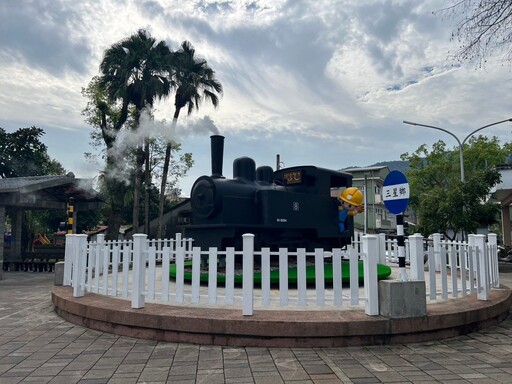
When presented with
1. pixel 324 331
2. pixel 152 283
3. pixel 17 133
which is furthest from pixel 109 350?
pixel 17 133

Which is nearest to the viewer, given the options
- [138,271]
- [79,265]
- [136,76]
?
[138,271]

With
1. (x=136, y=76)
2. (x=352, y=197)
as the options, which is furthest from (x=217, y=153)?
(x=136, y=76)

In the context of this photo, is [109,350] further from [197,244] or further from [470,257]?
[470,257]

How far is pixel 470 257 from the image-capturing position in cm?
565

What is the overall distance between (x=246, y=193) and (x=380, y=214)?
36059 mm

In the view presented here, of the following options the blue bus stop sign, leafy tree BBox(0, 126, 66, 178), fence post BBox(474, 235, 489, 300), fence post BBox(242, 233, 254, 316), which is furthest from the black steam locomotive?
leafy tree BBox(0, 126, 66, 178)

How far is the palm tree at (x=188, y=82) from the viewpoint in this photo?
2042cm

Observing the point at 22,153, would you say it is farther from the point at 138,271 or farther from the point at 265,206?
the point at 138,271

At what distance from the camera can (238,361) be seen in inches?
154

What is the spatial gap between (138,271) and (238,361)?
188 cm

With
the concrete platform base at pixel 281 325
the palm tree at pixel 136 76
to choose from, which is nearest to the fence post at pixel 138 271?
the concrete platform base at pixel 281 325

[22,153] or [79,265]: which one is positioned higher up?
[22,153]

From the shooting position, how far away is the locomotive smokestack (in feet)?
28.9

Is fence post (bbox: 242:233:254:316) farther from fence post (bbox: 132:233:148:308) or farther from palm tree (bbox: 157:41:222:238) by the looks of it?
palm tree (bbox: 157:41:222:238)
